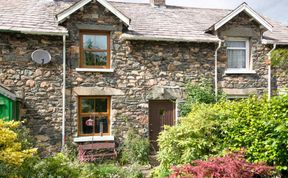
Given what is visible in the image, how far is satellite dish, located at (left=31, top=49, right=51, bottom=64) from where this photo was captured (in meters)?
10.9

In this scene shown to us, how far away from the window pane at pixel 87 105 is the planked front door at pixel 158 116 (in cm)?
239

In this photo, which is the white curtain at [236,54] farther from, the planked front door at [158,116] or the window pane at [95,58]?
the window pane at [95,58]

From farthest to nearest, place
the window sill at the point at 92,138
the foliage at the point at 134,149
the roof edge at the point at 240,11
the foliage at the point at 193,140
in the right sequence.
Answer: the roof edge at the point at 240,11 → the window sill at the point at 92,138 → the foliage at the point at 134,149 → the foliage at the point at 193,140

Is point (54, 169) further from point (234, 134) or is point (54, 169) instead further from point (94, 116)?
point (94, 116)

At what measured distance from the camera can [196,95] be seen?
12.1 m

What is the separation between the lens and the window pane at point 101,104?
1169 centimetres

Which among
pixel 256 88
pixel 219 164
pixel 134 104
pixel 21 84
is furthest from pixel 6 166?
pixel 256 88

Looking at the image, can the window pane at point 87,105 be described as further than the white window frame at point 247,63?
No

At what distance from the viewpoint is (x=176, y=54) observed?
12.5 metres

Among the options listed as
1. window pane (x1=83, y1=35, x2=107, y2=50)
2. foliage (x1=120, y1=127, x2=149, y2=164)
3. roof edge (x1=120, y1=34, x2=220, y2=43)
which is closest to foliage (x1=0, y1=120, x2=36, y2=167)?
foliage (x1=120, y1=127, x2=149, y2=164)

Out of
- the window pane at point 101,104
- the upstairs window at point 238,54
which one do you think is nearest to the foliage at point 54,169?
the window pane at point 101,104

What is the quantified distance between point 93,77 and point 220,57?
5.67 metres

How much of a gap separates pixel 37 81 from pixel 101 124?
2.94m

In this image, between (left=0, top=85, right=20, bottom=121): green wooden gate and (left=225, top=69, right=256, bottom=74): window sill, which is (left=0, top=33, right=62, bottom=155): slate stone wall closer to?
(left=0, top=85, right=20, bottom=121): green wooden gate
